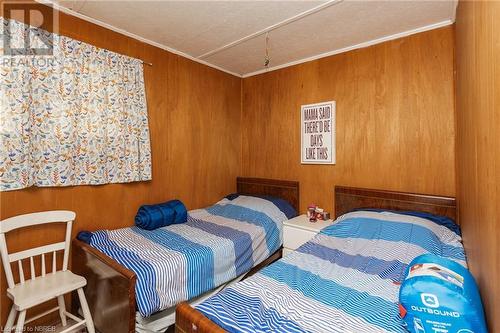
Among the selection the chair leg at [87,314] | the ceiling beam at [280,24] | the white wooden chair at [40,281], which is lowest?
the chair leg at [87,314]

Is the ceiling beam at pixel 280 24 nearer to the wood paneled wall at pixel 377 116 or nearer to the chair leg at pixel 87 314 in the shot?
the wood paneled wall at pixel 377 116

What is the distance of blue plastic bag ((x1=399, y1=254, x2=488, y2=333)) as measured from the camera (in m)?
0.93

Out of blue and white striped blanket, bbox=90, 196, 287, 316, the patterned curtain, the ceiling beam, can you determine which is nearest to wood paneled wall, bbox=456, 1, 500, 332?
the ceiling beam

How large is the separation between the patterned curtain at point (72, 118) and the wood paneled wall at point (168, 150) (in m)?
0.12

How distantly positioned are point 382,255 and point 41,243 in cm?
256

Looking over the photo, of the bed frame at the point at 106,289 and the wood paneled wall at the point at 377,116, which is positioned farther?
the wood paneled wall at the point at 377,116

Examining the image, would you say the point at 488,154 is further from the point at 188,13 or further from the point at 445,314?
the point at 188,13

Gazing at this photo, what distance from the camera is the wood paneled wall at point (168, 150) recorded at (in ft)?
6.72

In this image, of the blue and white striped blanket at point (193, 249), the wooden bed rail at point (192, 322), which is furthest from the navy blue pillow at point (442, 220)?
the wooden bed rail at point (192, 322)

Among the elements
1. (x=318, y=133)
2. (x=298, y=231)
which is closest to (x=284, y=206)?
(x=298, y=231)

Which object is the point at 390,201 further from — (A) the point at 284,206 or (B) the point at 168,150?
(B) the point at 168,150

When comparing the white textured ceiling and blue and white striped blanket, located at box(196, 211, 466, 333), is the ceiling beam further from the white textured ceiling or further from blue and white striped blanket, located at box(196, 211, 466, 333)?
blue and white striped blanket, located at box(196, 211, 466, 333)

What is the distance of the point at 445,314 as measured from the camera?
0.95 m

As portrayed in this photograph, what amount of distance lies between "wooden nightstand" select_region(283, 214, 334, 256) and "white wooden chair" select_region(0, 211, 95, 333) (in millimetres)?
1803
